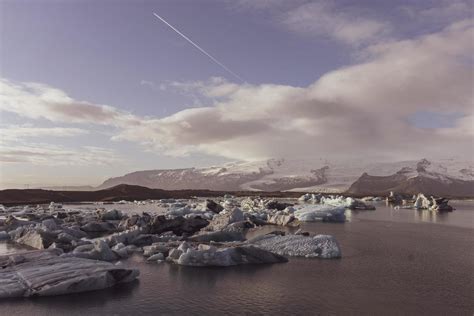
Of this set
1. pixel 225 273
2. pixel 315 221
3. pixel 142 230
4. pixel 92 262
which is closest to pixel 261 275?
pixel 225 273

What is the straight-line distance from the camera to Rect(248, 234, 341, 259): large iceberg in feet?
75.5

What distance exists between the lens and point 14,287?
1548 centimetres

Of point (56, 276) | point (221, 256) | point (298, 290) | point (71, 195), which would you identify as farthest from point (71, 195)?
point (298, 290)

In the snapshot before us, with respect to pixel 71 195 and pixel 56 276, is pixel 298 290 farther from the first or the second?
pixel 71 195

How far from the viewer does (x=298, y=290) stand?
1655 centimetres

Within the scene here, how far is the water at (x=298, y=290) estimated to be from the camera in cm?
1441

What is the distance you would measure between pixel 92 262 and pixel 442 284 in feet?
46.2

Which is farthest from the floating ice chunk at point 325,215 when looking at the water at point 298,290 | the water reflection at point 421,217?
the water at point 298,290

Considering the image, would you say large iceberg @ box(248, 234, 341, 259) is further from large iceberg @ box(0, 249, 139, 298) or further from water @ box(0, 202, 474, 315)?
large iceberg @ box(0, 249, 139, 298)

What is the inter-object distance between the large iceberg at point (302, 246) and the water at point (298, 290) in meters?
0.80

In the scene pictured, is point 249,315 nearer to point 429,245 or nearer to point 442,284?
point 442,284

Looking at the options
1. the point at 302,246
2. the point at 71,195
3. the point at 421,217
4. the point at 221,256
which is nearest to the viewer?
the point at 221,256

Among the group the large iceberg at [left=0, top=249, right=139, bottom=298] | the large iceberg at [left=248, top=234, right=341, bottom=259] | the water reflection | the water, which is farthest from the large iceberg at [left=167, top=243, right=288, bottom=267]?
the water reflection

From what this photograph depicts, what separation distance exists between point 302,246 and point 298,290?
23.7 ft
